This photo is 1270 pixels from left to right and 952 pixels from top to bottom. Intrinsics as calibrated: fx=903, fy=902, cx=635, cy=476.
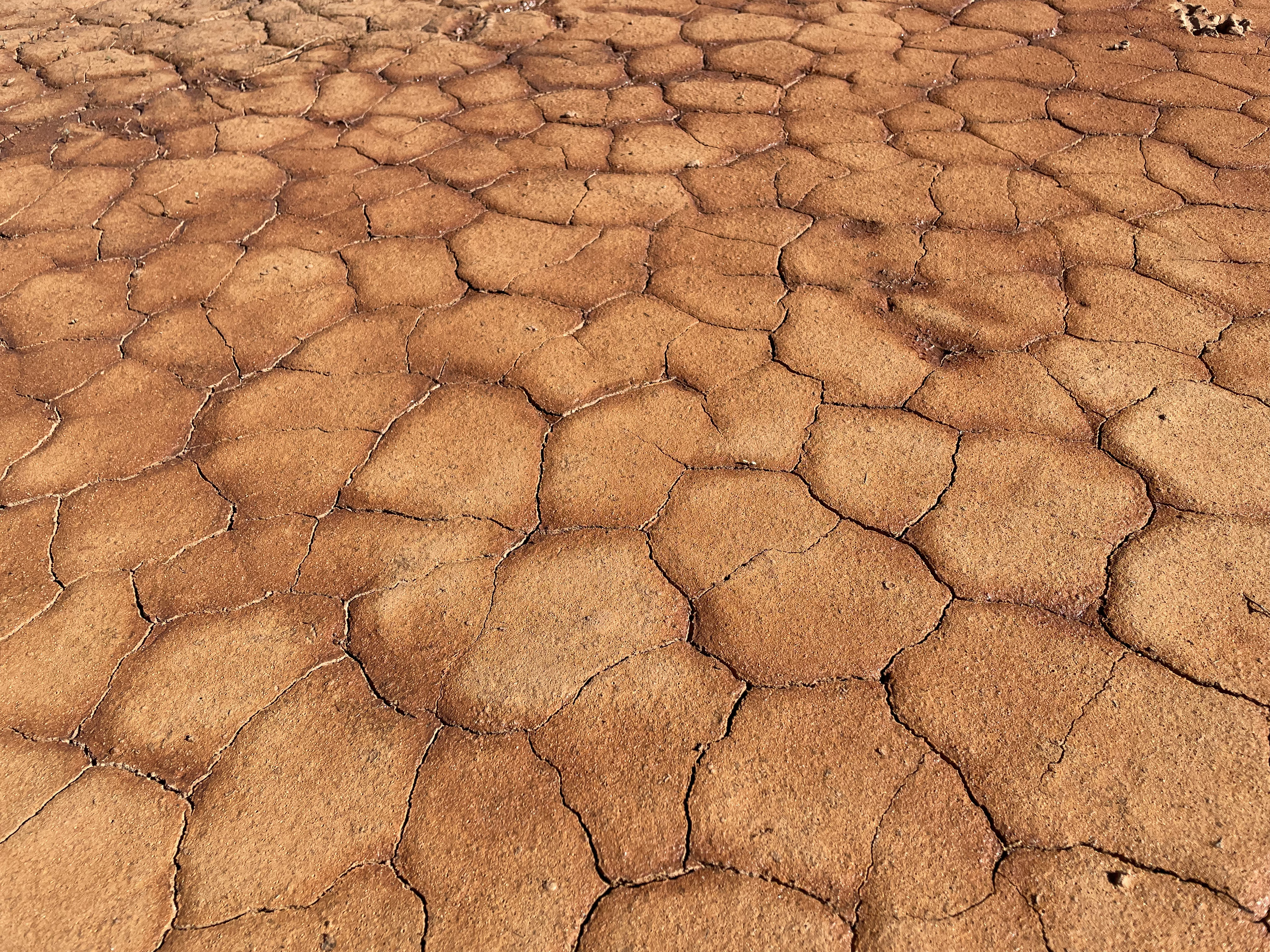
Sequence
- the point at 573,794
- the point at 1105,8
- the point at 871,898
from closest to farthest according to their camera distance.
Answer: the point at 871,898 < the point at 573,794 < the point at 1105,8

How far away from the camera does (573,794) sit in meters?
1.29

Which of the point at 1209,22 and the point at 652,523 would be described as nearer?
the point at 652,523

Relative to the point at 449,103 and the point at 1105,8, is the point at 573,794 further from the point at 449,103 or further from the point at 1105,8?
the point at 1105,8

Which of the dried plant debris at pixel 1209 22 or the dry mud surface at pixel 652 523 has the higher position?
the dried plant debris at pixel 1209 22

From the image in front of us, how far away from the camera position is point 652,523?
1.66 meters

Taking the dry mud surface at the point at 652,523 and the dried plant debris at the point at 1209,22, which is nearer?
the dry mud surface at the point at 652,523

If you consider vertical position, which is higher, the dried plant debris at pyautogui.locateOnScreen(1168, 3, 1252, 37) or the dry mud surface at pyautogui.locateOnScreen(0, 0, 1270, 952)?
the dried plant debris at pyautogui.locateOnScreen(1168, 3, 1252, 37)

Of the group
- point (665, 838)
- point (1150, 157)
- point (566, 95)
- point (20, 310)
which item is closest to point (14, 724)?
point (665, 838)

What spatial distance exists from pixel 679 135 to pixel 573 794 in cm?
214

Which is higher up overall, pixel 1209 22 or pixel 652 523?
pixel 1209 22

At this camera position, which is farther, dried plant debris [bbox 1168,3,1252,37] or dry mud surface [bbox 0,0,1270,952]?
dried plant debris [bbox 1168,3,1252,37]

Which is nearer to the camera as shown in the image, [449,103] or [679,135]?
[679,135]

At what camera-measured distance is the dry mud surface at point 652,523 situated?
3.97 ft

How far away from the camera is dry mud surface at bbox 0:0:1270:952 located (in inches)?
47.6
